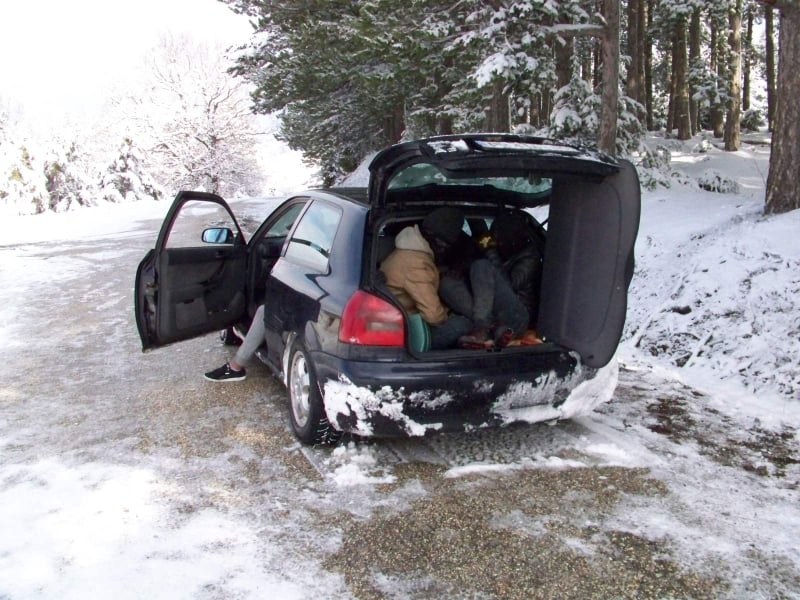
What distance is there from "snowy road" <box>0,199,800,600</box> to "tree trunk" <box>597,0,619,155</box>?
781 cm

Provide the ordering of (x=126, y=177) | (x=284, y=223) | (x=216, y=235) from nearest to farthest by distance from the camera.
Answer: (x=216, y=235) < (x=284, y=223) < (x=126, y=177)

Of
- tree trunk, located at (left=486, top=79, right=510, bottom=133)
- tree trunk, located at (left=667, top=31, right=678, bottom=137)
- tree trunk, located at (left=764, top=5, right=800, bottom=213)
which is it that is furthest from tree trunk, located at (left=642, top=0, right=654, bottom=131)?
tree trunk, located at (left=764, top=5, right=800, bottom=213)

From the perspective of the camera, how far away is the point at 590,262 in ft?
15.1

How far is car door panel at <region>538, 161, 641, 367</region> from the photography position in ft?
14.2

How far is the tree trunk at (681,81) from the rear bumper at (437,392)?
2331 centimetres

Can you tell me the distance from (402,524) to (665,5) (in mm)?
24565

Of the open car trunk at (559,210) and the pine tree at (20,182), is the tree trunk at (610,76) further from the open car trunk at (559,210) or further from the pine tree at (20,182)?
the pine tree at (20,182)

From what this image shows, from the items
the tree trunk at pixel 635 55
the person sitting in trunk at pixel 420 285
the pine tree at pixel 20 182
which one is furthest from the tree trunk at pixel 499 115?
the pine tree at pixel 20 182

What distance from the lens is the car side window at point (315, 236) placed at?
4.55 meters

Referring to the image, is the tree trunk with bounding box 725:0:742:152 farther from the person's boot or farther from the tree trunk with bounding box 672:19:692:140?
the person's boot

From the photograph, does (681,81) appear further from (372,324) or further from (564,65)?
(372,324)

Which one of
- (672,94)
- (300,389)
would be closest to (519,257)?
(300,389)

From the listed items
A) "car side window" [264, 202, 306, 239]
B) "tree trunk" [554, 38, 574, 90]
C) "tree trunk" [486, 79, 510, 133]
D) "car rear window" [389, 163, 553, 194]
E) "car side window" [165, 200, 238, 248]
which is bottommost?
"car side window" [165, 200, 238, 248]

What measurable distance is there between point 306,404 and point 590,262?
2.09 m
